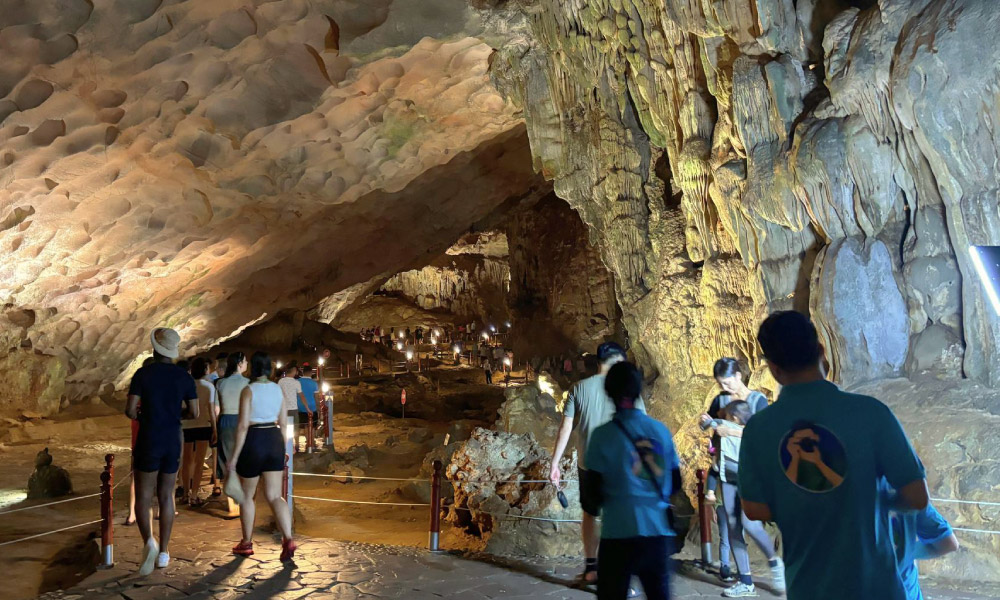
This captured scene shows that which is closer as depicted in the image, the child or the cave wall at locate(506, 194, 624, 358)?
the child

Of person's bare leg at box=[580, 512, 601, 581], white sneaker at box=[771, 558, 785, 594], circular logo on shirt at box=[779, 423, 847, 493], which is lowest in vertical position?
white sneaker at box=[771, 558, 785, 594]

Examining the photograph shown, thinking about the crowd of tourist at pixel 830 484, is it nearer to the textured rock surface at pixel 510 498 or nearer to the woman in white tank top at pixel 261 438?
the woman in white tank top at pixel 261 438

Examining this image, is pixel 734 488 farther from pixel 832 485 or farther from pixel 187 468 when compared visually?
pixel 187 468

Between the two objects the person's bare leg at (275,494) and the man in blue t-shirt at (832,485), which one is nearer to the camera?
the man in blue t-shirt at (832,485)

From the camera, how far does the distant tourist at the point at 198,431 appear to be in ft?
21.9

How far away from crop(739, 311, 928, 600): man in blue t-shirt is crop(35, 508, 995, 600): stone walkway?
266 cm

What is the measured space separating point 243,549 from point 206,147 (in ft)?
22.8

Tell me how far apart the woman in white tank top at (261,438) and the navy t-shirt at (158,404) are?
415 mm

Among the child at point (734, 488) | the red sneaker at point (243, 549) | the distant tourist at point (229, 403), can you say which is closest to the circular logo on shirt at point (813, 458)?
the child at point (734, 488)

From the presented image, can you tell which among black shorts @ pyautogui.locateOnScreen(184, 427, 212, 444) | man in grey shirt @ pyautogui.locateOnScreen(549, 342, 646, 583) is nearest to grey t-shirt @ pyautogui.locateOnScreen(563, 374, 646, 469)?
man in grey shirt @ pyautogui.locateOnScreen(549, 342, 646, 583)

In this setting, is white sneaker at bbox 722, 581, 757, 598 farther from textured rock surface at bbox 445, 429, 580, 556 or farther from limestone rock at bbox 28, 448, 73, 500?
limestone rock at bbox 28, 448, 73, 500

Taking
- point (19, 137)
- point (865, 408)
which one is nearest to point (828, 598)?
point (865, 408)

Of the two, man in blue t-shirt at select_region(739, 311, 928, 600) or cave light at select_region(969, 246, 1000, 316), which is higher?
cave light at select_region(969, 246, 1000, 316)

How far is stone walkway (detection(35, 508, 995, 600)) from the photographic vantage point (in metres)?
4.46
